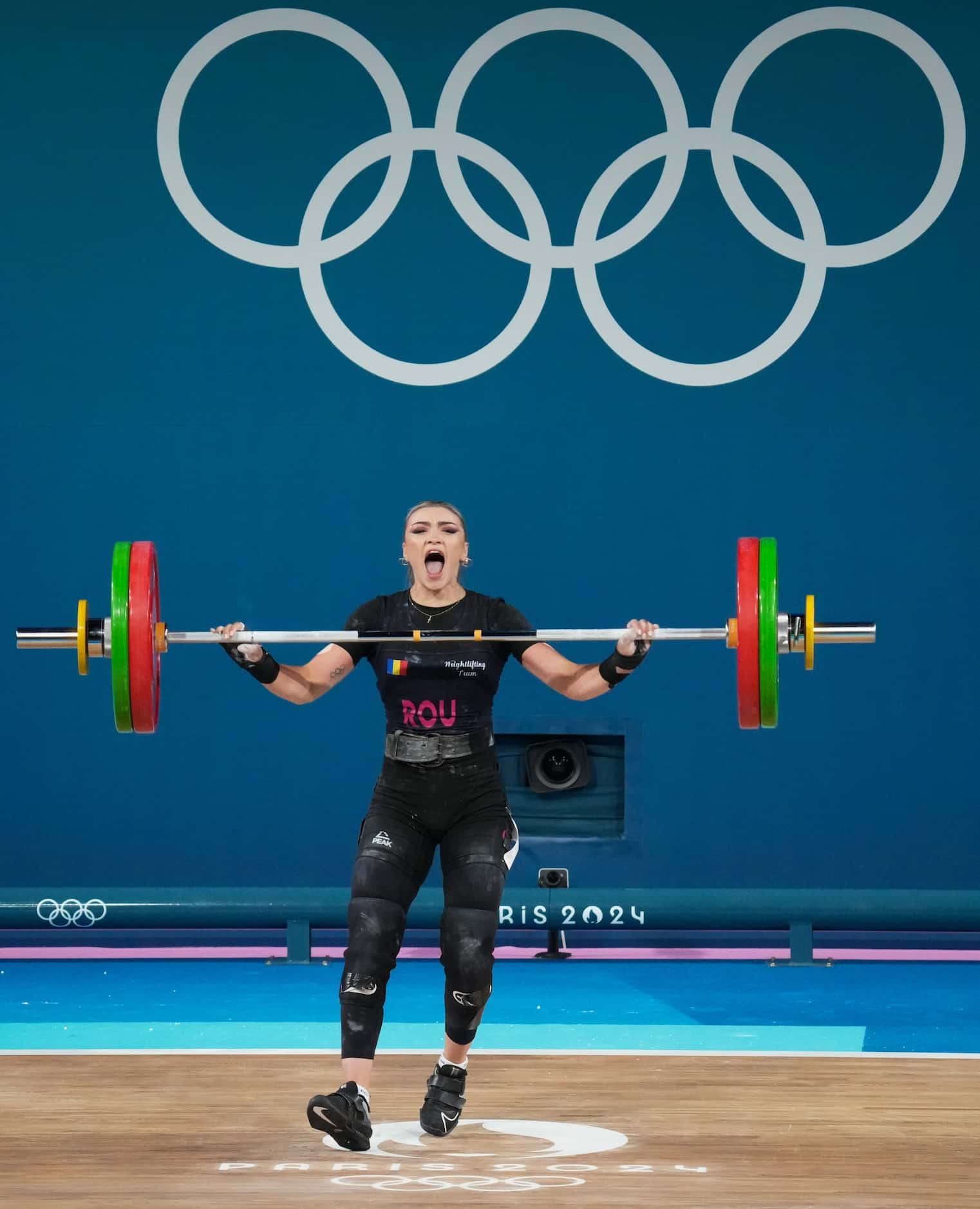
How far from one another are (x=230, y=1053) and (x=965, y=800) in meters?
3.16

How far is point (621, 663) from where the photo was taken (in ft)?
12.0

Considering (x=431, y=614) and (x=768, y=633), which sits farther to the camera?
(x=431, y=614)

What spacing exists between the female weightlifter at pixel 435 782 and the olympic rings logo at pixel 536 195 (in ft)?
8.43

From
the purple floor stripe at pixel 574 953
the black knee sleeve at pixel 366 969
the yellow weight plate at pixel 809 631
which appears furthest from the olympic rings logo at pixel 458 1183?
the purple floor stripe at pixel 574 953

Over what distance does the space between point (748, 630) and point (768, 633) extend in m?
0.04

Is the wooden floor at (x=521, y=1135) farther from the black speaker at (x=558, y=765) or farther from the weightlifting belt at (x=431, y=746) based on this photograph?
the black speaker at (x=558, y=765)

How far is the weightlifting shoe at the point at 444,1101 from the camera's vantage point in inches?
137

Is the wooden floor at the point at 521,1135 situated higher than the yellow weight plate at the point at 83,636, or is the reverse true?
the yellow weight plate at the point at 83,636

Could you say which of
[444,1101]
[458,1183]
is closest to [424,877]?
[444,1101]

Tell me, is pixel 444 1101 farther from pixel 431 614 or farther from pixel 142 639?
pixel 142 639

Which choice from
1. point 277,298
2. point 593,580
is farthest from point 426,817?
point 277,298

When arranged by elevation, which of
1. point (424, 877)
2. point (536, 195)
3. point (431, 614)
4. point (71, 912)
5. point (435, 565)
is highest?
point (536, 195)

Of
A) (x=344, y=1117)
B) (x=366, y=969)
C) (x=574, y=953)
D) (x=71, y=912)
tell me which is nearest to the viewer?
(x=344, y=1117)

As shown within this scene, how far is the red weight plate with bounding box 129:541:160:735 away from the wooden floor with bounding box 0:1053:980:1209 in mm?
889
